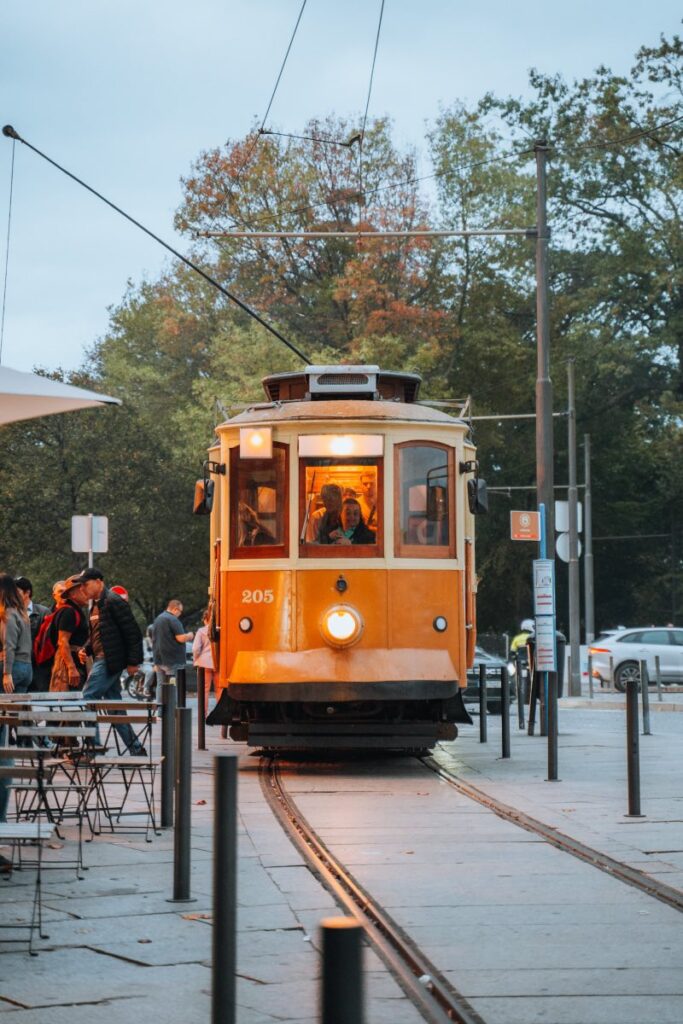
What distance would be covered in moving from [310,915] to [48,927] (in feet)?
4.00

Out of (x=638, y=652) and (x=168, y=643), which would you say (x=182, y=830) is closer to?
(x=168, y=643)

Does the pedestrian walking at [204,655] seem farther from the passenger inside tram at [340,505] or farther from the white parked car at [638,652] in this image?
the white parked car at [638,652]

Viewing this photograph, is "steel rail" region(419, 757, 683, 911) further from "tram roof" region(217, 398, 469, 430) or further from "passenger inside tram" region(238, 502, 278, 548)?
"tram roof" region(217, 398, 469, 430)

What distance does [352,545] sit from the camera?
618 inches

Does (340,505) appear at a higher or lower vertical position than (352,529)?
higher

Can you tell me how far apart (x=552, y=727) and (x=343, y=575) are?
2508 millimetres

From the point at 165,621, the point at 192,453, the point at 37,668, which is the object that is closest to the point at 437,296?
the point at 192,453

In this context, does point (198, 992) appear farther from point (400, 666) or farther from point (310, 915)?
point (400, 666)

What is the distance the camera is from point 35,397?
31.0 ft

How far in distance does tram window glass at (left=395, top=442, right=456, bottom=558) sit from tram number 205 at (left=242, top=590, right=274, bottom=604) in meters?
1.23

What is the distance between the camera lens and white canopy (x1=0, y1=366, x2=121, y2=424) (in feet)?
30.6

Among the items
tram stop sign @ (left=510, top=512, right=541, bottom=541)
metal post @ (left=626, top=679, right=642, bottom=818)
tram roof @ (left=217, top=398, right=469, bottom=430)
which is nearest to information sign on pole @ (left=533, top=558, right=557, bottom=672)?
tram stop sign @ (left=510, top=512, right=541, bottom=541)

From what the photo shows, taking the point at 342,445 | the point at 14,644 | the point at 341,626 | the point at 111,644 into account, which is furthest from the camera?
the point at 111,644

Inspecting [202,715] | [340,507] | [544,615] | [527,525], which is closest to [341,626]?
[340,507]
